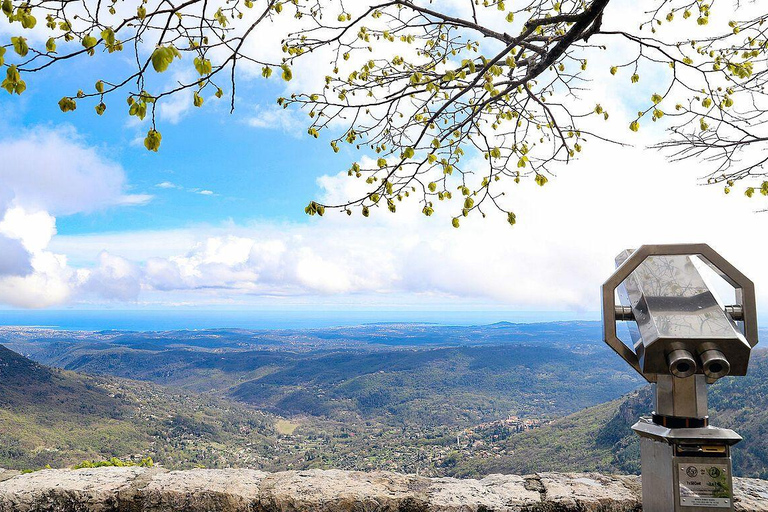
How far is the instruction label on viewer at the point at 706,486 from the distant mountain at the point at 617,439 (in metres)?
17.1

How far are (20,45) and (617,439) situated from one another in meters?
30.4

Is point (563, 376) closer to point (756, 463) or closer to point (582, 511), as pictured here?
point (756, 463)

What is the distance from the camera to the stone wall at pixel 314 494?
1.83m

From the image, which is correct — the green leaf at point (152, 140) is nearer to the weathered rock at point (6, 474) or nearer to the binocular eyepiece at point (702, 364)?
the weathered rock at point (6, 474)

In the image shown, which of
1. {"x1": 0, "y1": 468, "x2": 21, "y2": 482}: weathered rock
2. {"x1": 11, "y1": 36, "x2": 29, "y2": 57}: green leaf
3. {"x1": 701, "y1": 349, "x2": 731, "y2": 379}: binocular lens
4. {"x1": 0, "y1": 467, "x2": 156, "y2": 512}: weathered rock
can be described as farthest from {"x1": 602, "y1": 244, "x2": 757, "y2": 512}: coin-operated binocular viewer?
{"x1": 0, "y1": 468, "x2": 21, "y2": 482}: weathered rock

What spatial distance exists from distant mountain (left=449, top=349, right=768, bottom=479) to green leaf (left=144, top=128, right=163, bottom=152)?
1772 centimetres

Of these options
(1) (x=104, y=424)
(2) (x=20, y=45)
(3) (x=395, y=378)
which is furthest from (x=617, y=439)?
(3) (x=395, y=378)

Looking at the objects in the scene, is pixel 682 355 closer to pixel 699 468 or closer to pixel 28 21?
pixel 699 468

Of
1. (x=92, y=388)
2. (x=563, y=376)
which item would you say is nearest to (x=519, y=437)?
(x=92, y=388)

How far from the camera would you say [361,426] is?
74.2 meters

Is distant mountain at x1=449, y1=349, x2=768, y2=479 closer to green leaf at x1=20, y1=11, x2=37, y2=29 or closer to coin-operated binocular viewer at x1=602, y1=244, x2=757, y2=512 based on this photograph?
coin-operated binocular viewer at x1=602, y1=244, x2=757, y2=512

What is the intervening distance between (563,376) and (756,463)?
93056mm

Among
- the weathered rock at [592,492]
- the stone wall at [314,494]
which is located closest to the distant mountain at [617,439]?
the weathered rock at [592,492]

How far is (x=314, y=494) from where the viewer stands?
188 cm
